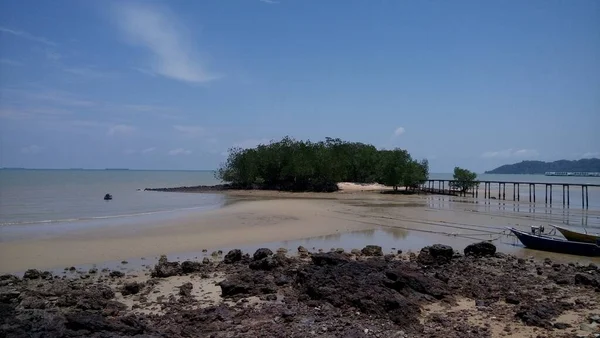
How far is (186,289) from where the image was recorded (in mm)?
12492

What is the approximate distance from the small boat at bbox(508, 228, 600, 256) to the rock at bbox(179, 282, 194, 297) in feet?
54.8

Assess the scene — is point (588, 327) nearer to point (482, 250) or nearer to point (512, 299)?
point (512, 299)

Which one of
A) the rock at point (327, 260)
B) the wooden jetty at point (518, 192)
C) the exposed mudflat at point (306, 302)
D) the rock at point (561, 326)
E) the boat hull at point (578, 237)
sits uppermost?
the wooden jetty at point (518, 192)

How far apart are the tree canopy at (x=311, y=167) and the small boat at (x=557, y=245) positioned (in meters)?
51.0

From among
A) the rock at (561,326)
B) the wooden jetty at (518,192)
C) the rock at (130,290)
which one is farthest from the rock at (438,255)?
the wooden jetty at (518,192)

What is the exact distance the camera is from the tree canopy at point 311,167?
7462 cm

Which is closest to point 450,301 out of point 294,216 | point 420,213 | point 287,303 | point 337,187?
point 287,303

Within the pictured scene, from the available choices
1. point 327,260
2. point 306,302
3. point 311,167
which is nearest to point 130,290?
point 306,302

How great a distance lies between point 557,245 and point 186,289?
1723cm

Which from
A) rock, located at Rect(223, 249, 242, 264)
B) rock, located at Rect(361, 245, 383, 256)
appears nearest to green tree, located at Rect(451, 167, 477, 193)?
rock, located at Rect(361, 245, 383, 256)

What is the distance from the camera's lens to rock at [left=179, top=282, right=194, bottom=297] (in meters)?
12.1

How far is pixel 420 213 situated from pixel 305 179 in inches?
1582

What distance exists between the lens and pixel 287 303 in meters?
11.1

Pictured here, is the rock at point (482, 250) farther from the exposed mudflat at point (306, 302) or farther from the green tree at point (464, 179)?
the green tree at point (464, 179)
